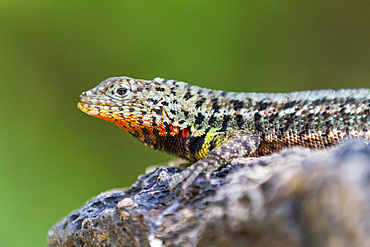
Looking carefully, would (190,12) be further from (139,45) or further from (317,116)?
(317,116)

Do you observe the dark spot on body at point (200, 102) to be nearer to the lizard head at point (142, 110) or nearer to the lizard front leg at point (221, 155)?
the lizard head at point (142, 110)

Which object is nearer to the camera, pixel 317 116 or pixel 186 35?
pixel 317 116

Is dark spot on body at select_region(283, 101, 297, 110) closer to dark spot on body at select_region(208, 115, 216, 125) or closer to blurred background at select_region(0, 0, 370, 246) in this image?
dark spot on body at select_region(208, 115, 216, 125)

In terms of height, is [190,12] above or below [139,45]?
above

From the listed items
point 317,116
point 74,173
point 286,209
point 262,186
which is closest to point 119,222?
point 262,186

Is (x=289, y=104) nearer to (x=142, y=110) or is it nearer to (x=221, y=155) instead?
(x=221, y=155)

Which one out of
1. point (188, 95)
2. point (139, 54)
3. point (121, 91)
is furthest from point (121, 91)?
point (139, 54)

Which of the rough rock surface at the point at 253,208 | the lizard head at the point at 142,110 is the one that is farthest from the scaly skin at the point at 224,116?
the rough rock surface at the point at 253,208

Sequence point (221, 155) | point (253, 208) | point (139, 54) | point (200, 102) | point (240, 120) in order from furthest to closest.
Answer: point (139, 54) → point (200, 102) → point (240, 120) → point (221, 155) → point (253, 208)
